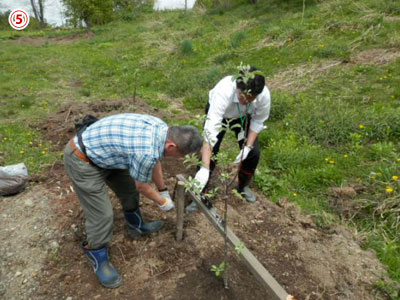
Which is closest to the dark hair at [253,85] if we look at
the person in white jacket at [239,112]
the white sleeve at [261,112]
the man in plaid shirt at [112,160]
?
the person in white jacket at [239,112]

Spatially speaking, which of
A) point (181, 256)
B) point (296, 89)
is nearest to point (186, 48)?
point (296, 89)

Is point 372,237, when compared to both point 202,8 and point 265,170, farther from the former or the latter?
point 202,8

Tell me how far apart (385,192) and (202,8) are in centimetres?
1659

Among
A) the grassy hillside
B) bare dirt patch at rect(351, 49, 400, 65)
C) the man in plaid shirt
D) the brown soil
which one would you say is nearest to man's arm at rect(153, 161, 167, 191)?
the man in plaid shirt

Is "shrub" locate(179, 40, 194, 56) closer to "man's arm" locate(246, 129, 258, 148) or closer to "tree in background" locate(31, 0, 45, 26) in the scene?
"man's arm" locate(246, 129, 258, 148)

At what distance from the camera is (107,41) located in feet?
46.8

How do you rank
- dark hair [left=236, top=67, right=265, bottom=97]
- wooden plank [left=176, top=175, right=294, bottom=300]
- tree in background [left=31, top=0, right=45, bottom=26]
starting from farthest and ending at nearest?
tree in background [left=31, top=0, right=45, bottom=26] → dark hair [left=236, top=67, right=265, bottom=97] → wooden plank [left=176, top=175, right=294, bottom=300]

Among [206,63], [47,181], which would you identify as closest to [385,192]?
[47,181]

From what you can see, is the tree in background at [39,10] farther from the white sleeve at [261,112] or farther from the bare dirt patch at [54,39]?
Result: the white sleeve at [261,112]

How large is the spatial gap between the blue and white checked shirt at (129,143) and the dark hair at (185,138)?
58mm

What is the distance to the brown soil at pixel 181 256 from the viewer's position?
7.01 ft

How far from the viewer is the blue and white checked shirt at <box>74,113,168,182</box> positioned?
1786mm

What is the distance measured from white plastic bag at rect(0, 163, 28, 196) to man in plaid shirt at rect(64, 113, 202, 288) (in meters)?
1.39

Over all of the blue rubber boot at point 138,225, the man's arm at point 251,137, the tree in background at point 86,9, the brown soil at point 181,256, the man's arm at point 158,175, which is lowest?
the brown soil at point 181,256
